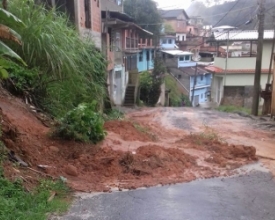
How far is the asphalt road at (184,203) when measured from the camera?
4.46 metres

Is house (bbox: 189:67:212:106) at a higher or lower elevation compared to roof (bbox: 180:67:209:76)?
lower

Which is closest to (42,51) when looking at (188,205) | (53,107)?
(53,107)

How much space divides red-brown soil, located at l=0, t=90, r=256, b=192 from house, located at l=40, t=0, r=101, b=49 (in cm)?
503

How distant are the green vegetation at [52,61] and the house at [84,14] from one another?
284 cm

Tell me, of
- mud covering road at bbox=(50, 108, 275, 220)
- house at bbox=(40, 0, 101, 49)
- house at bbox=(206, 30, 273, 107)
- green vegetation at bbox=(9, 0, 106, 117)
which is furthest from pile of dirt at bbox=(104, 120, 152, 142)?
house at bbox=(206, 30, 273, 107)

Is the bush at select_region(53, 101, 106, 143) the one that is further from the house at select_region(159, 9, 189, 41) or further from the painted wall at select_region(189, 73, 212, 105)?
the house at select_region(159, 9, 189, 41)

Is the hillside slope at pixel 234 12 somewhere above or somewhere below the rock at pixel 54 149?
above

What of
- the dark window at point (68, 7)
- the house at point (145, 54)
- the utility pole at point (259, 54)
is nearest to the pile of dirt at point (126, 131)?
the dark window at point (68, 7)

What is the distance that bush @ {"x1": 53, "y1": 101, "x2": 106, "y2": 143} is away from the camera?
6949 mm

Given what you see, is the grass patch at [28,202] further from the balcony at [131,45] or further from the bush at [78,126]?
the balcony at [131,45]

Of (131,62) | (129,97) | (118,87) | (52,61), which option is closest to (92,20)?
(118,87)

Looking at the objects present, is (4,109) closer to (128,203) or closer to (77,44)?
(77,44)

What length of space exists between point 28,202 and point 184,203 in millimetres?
2173

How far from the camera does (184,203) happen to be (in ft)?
16.3
